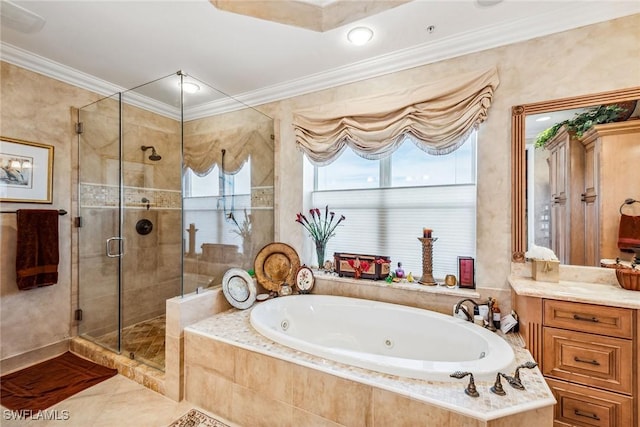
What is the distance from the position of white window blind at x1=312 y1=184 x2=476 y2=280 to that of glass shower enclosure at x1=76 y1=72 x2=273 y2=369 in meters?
0.82

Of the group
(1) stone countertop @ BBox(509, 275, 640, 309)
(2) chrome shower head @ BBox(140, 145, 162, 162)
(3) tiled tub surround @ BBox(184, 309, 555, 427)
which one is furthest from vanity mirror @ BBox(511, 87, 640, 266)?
(2) chrome shower head @ BBox(140, 145, 162, 162)

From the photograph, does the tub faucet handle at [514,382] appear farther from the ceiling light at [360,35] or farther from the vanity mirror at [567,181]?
the ceiling light at [360,35]

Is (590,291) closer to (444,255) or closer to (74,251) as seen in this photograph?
(444,255)

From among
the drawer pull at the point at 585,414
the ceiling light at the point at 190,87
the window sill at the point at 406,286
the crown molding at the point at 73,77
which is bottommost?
the drawer pull at the point at 585,414

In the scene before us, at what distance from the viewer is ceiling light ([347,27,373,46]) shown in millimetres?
1903

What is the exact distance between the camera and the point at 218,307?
2.20m

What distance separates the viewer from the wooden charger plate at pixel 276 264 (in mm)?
2572

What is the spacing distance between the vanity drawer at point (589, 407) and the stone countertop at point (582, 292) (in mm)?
461

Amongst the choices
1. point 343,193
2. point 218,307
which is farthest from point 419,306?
point 218,307

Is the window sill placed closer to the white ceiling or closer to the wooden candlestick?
the wooden candlestick

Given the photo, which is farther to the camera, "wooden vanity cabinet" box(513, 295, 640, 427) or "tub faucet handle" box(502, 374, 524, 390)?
"wooden vanity cabinet" box(513, 295, 640, 427)

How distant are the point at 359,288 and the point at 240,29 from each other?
7.20 ft

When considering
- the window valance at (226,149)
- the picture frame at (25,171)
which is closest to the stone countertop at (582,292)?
the window valance at (226,149)

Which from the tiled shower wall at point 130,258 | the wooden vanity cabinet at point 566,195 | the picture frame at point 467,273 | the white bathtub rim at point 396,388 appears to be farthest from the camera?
the tiled shower wall at point 130,258
